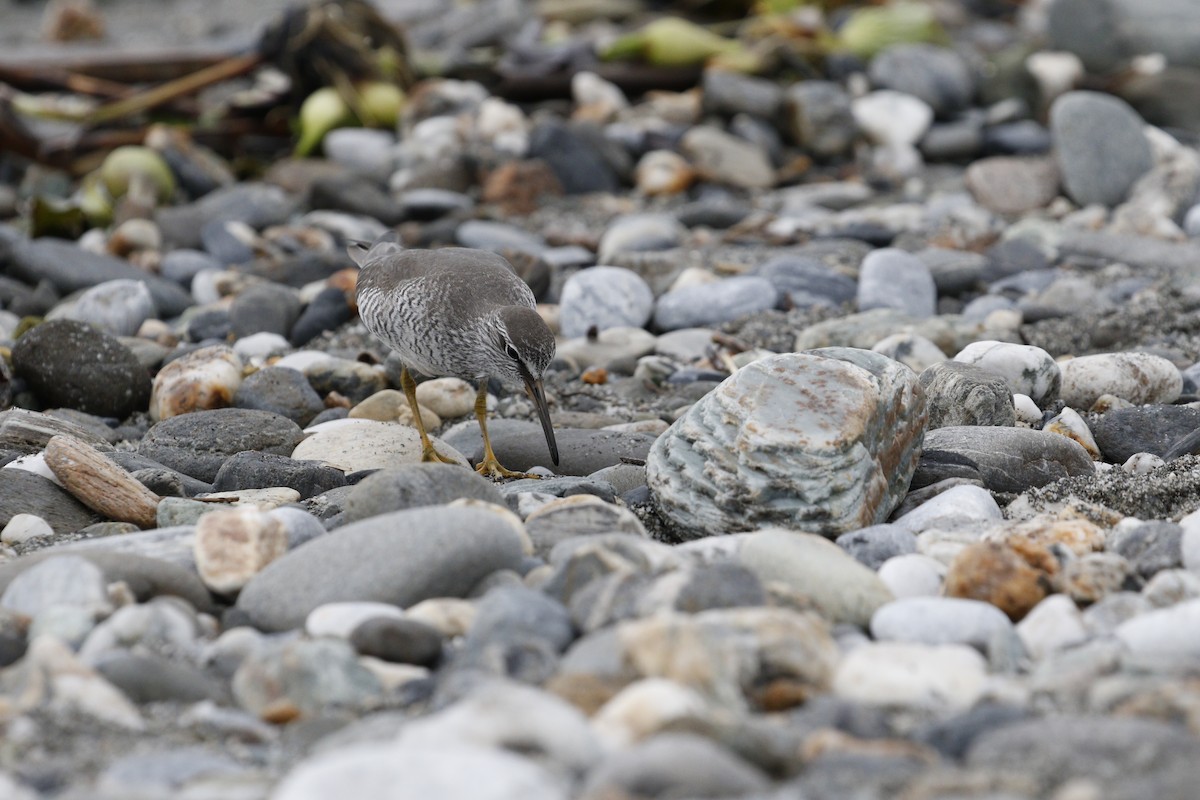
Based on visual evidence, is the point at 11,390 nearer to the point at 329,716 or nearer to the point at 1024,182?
the point at 329,716

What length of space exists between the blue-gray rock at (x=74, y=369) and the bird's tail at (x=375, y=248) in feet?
4.93

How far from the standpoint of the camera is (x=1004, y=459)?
5.53 meters

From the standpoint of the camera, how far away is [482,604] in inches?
153

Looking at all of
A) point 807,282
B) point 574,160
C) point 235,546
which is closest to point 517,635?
point 235,546

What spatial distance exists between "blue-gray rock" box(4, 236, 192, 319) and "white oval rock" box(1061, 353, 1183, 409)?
641 cm

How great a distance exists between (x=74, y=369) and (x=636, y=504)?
3.76 metres

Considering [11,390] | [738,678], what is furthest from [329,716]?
[11,390]

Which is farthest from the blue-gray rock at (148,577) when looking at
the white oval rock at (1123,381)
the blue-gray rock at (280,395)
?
the white oval rock at (1123,381)

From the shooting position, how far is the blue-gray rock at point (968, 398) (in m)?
6.03

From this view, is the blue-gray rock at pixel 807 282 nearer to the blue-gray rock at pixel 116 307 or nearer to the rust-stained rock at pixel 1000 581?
the blue-gray rock at pixel 116 307

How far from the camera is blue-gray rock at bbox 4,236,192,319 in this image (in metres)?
9.56

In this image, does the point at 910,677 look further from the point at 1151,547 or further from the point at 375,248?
the point at 375,248

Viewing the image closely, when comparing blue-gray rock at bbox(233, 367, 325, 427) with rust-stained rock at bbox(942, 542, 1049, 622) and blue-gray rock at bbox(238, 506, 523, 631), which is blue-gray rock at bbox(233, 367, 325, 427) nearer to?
blue-gray rock at bbox(238, 506, 523, 631)

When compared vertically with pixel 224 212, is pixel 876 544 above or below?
above
